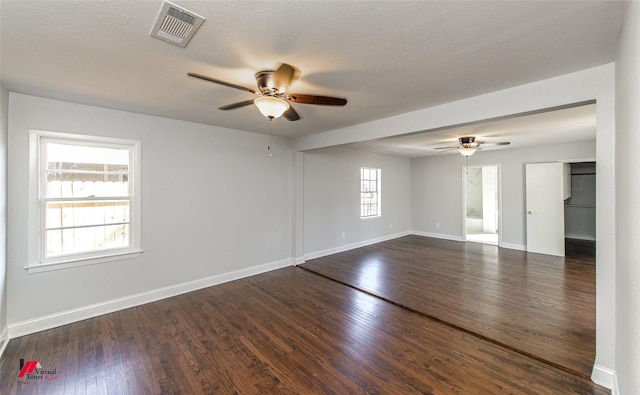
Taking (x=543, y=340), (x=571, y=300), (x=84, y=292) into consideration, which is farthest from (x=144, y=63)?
(x=571, y=300)

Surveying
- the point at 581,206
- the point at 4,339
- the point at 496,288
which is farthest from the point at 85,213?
the point at 581,206

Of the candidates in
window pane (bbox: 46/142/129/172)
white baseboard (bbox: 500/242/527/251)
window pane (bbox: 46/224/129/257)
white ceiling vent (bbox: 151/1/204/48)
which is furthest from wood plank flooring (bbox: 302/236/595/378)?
white ceiling vent (bbox: 151/1/204/48)

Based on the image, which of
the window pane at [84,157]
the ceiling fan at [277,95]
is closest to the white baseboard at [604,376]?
the ceiling fan at [277,95]

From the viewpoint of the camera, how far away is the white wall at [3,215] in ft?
8.14

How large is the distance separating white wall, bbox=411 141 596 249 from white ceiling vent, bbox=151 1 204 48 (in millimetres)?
7224

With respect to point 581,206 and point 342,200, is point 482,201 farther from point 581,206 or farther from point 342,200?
point 342,200

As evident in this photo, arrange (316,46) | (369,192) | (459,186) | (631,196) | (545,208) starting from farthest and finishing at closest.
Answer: (459,186)
(369,192)
(545,208)
(316,46)
(631,196)

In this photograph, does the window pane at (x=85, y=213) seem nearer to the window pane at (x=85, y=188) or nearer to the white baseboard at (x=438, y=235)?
the window pane at (x=85, y=188)

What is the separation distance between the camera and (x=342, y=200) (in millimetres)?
6188

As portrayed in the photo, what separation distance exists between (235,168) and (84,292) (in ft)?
8.18

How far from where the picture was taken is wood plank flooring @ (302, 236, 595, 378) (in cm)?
258

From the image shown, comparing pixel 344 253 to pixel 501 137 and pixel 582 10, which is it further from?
pixel 582 10

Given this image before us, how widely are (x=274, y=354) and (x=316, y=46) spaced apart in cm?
261

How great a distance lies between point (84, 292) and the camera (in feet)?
10.1
